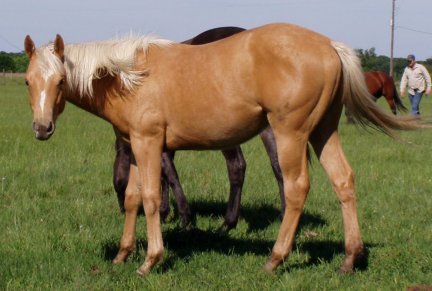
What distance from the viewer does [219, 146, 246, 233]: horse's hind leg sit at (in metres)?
7.00

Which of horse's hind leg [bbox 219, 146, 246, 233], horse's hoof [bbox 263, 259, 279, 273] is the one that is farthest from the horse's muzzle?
horse's hind leg [bbox 219, 146, 246, 233]

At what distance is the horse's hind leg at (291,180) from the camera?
5000mm

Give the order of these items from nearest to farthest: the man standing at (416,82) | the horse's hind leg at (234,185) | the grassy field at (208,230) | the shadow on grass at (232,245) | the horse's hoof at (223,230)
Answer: the grassy field at (208,230) → the shadow on grass at (232,245) → the horse's hoof at (223,230) → the horse's hind leg at (234,185) → the man standing at (416,82)

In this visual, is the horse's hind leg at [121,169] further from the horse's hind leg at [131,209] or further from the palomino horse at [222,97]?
the palomino horse at [222,97]

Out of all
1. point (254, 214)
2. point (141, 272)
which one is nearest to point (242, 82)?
point (141, 272)

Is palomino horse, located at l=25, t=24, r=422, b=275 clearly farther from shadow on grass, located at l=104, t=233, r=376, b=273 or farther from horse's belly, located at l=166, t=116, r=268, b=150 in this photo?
shadow on grass, located at l=104, t=233, r=376, b=273

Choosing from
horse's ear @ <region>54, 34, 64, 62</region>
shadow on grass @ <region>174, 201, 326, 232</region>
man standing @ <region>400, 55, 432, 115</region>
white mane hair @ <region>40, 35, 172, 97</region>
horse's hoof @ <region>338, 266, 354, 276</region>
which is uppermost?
horse's ear @ <region>54, 34, 64, 62</region>

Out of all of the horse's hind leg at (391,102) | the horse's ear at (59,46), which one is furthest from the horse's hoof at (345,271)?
the horse's hind leg at (391,102)

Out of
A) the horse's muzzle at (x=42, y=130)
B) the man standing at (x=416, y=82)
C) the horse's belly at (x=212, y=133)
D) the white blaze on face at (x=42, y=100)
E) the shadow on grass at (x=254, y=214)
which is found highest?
the white blaze on face at (x=42, y=100)

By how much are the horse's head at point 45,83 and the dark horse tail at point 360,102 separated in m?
2.06

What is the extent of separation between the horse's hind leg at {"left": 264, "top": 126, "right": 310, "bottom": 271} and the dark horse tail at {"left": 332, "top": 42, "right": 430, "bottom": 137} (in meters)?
0.55

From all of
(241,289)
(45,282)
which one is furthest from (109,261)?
(241,289)

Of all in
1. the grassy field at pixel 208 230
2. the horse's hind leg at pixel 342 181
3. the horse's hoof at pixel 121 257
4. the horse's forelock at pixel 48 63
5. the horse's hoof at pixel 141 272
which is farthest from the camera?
the horse's hoof at pixel 121 257

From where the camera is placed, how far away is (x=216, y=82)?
5.12m
